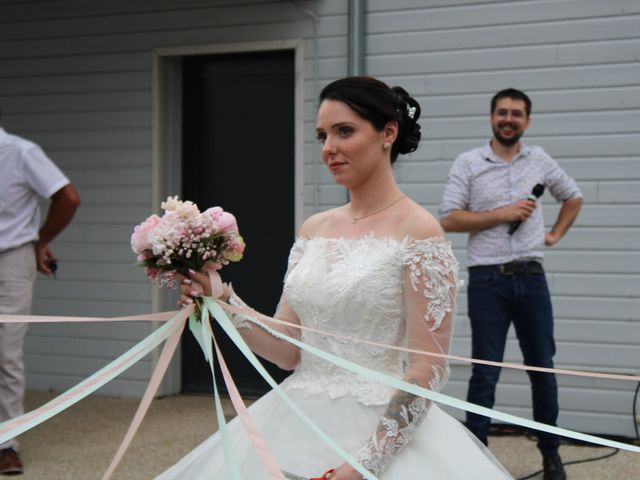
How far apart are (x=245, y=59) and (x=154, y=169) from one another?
1.15 metres

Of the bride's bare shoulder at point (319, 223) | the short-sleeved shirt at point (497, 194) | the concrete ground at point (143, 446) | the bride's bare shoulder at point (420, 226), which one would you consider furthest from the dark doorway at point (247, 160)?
the bride's bare shoulder at point (420, 226)

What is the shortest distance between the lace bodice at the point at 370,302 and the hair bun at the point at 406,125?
36cm

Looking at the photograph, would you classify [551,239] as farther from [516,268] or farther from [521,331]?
[521,331]

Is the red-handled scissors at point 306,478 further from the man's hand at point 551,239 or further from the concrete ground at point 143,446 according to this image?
the man's hand at point 551,239

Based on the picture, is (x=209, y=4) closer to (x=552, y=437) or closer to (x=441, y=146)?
(x=441, y=146)

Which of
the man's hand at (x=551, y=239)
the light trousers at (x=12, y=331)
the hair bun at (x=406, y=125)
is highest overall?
the hair bun at (x=406, y=125)

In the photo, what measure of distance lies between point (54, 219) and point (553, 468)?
3.25 metres

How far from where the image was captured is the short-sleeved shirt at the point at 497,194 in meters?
Answer: 5.51

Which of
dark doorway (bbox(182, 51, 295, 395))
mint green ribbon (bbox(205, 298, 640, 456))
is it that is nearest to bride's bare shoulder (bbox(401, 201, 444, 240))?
mint green ribbon (bbox(205, 298, 640, 456))

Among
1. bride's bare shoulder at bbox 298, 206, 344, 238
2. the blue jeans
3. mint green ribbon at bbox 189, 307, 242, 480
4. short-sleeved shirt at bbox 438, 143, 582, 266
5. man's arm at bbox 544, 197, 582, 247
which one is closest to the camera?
mint green ribbon at bbox 189, 307, 242, 480

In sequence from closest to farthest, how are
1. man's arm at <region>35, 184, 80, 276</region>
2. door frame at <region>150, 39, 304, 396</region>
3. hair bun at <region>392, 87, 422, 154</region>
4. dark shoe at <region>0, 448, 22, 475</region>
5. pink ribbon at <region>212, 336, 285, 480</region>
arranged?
1. pink ribbon at <region>212, 336, 285, 480</region>
2. hair bun at <region>392, 87, 422, 154</region>
3. dark shoe at <region>0, 448, 22, 475</region>
4. man's arm at <region>35, 184, 80, 276</region>
5. door frame at <region>150, 39, 304, 396</region>

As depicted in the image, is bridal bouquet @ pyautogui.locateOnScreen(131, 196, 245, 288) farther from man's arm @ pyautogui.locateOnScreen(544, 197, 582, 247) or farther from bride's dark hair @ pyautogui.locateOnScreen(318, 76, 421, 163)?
man's arm @ pyautogui.locateOnScreen(544, 197, 582, 247)

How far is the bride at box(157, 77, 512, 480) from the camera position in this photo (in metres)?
2.81

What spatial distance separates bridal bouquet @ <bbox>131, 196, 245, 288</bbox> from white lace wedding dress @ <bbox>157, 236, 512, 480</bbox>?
393mm
